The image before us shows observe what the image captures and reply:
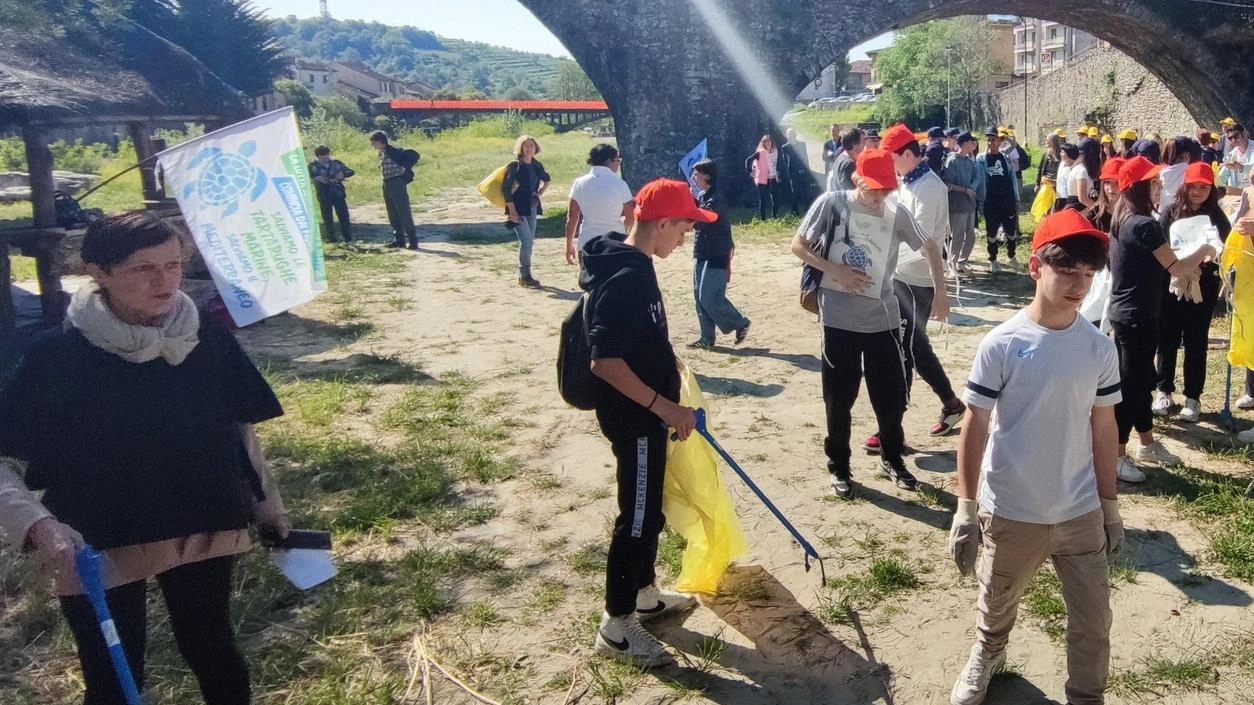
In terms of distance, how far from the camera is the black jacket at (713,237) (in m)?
6.93

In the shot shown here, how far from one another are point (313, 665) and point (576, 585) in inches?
43.9

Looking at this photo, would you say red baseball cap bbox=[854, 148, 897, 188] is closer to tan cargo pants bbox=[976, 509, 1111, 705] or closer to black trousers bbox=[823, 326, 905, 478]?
black trousers bbox=[823, 326, 905, 478]

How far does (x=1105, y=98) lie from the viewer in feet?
90.3

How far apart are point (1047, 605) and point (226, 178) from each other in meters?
4.57

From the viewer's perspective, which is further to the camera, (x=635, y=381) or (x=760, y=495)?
(x=760, y=495)

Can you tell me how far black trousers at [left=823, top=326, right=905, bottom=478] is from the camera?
14.0ft

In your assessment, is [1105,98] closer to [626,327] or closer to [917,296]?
[917,296]

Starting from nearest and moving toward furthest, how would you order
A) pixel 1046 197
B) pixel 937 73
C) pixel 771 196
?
pixel 1046 197 < pixel 771 196 < pixel 937 73

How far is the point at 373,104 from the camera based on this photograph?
171 feet

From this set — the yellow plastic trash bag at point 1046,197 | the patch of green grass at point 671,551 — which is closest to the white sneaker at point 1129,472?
the patch of green grass at point 671,551

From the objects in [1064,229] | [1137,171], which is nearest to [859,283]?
[1137,171]

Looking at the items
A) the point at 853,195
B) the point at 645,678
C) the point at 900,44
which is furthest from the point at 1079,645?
the point at 900,44

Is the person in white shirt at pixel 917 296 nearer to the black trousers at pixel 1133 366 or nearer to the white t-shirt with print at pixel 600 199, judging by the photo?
the black trousers at pixel 1133 366

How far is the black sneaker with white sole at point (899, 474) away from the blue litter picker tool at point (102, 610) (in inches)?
143
